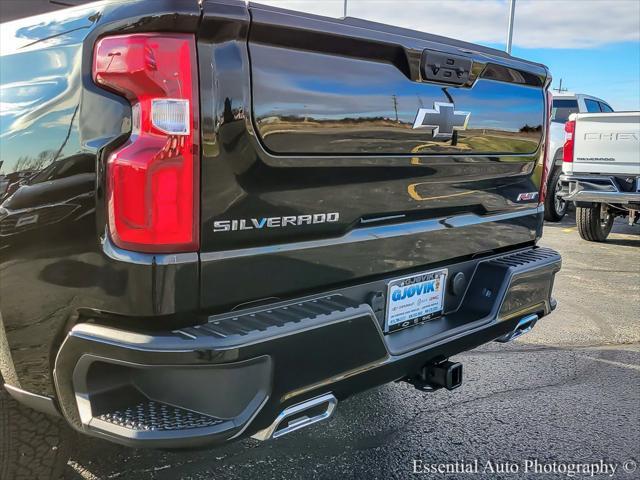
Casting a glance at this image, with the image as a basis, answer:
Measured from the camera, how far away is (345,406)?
331 cm

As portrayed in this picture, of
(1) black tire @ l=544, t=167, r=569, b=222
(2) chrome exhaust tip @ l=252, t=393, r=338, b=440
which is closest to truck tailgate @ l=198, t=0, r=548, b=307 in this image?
(2) chrome exhaust tip @ l=252, t=393, r=338, b=440

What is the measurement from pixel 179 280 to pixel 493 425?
2.13 metres

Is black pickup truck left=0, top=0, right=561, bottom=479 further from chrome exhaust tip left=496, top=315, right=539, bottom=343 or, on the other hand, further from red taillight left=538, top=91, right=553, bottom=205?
red taillight left=538, top=91, right=553, bottom=205

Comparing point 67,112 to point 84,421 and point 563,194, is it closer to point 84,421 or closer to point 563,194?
point 84,421

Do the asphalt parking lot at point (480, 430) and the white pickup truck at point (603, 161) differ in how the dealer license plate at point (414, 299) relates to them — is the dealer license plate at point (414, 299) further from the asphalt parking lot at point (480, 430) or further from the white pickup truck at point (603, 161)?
the white pickup truck at point (603, 161)

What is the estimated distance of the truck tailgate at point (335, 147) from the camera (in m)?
1.74


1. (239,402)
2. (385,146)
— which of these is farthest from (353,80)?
(239,402)

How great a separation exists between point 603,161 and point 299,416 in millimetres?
7180

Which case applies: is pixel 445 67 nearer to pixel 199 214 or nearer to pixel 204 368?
pixel 199 214

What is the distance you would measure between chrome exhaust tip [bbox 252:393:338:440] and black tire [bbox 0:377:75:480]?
0.79 meters

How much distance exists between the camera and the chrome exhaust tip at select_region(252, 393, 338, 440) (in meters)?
1.83

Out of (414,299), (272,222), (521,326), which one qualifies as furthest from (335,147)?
(521,326)

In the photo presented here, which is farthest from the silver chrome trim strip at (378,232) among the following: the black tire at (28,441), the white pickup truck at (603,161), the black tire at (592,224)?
the black tire at (592,224)

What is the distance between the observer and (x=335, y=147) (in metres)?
1.99
